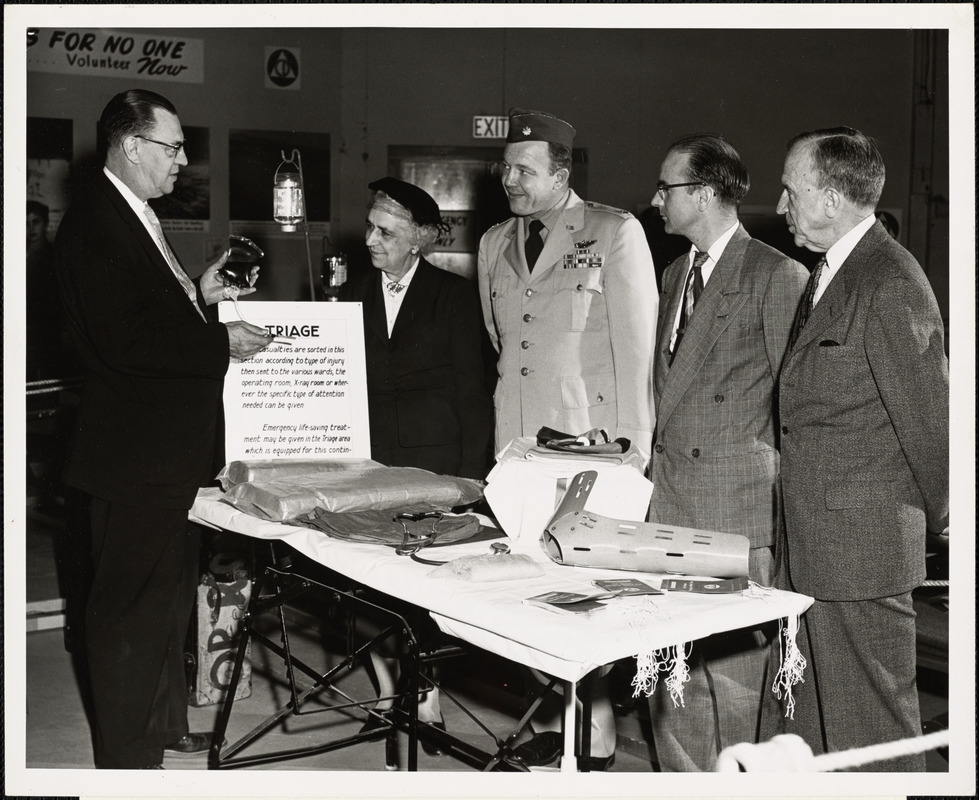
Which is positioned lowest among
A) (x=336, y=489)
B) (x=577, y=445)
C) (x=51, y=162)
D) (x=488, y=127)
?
(x=336, y=489)

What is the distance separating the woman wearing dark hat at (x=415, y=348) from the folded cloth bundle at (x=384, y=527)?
822 millimetres

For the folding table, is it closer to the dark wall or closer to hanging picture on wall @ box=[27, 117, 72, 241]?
hanging picture on wall @ box=[27, 117, 72, 241]

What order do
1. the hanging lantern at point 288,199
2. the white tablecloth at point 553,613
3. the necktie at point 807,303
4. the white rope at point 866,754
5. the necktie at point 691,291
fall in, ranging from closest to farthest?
the white rope at point 866,754 → the white tablecloth at point 553,613 → the necktie at point 807,303 → the necktie at point 691,291 → the hanging lantern at point 288,199

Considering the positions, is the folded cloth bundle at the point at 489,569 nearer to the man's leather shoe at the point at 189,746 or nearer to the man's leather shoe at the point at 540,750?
the man's leather shoe at the point at 540,750

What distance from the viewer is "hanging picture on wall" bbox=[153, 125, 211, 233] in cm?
705

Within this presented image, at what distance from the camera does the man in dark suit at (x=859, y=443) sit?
2500 mm

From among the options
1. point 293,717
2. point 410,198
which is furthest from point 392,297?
point 293,717

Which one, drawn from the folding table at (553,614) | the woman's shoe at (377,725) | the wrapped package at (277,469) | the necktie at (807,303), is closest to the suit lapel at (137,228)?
the wrapped package at (277,469)

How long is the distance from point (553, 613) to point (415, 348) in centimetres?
174

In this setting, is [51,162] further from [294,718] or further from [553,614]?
[553,614]

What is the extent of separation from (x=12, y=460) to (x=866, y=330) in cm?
227

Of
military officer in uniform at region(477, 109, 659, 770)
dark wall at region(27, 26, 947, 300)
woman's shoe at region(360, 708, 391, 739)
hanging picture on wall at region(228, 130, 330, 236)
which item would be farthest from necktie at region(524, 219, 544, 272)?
hanging picture on wall at region(228, 130, 330, 236)

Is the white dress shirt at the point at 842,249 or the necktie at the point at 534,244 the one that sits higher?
the necktie at the point at 534,244

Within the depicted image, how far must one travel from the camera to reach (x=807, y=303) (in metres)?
2.77
